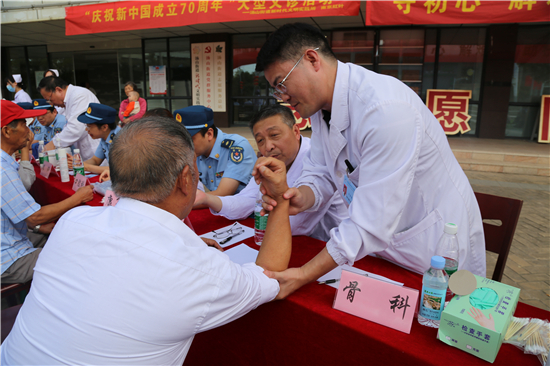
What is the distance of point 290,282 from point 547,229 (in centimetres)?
399

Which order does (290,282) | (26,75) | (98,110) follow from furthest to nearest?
(26,75)
(98,110)
(290,282)

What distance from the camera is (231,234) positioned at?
1808mm

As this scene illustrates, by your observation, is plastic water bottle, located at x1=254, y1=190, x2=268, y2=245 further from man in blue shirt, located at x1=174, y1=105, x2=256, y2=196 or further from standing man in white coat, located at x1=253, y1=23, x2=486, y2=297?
man in blue shirt, located at x1=174, y1=105, x2=256, y2=196

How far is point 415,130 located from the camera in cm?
109

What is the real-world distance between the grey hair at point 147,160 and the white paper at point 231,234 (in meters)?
0.76

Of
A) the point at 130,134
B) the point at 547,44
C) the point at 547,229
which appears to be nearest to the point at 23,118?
the point at 130,134

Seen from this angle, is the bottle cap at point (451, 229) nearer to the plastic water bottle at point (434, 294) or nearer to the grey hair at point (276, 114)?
the plastic water bottle at point (434, 294)

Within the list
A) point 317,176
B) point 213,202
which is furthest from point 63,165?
point 317,176

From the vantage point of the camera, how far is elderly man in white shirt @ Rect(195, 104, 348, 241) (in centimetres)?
194

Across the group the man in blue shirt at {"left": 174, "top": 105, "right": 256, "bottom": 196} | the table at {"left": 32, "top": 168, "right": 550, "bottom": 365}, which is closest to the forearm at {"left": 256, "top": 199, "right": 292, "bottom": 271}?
the table at {"left": 32, "top": 168, "right": 550, "bottom": 365}

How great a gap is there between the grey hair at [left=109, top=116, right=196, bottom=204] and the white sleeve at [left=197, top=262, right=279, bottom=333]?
1.02ft

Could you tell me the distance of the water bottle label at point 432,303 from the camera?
996mm

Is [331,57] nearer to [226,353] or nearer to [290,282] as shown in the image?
[290,282]

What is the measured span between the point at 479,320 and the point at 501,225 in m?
0.99
